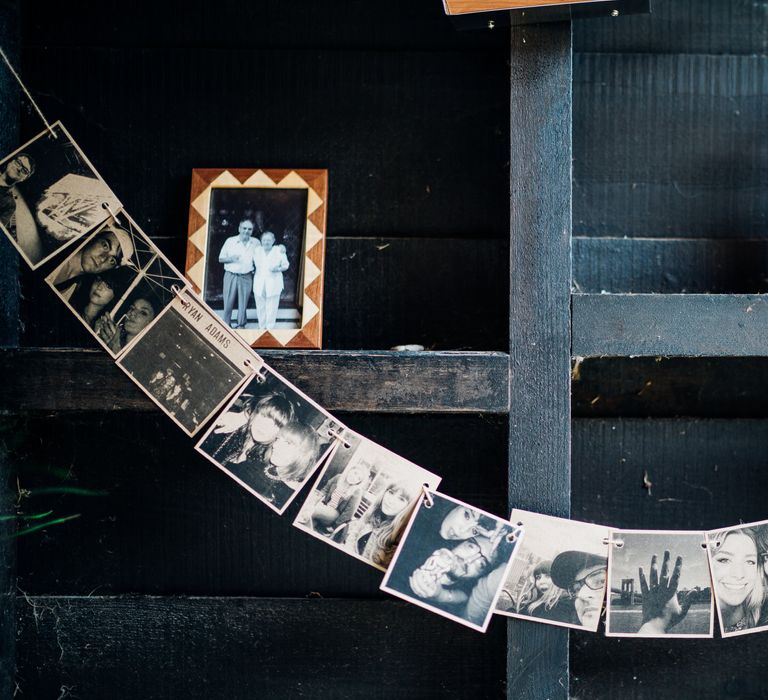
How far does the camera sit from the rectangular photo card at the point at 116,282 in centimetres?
93

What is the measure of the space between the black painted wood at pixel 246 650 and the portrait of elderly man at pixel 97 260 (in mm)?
485

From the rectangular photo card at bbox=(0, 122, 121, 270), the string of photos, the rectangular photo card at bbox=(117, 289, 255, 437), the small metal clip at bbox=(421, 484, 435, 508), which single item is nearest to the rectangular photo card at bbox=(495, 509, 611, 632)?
the string of photos

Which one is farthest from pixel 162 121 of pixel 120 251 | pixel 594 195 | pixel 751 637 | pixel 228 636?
pixel 751 637

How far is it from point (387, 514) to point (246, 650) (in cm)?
37

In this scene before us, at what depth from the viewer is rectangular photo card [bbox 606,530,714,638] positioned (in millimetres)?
903

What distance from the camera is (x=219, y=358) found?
3.00 feet

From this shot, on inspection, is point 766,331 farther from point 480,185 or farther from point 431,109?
point 431,109

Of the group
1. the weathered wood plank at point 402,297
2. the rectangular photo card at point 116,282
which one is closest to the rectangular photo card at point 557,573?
the weathered wood plank at point 402,297

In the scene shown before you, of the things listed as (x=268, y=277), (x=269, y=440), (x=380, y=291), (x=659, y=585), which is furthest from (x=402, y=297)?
(x=659, y=585)

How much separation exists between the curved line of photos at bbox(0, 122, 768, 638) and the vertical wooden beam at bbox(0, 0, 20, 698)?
152 mm

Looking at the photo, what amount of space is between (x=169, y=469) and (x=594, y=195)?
0.78 metres

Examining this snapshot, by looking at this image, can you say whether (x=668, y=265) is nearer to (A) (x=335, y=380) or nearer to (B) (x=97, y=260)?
(A) (x=335, y=380)

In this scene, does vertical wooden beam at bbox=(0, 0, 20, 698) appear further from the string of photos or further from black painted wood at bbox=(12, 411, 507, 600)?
the string of photos

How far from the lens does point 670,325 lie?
89 centimetres
